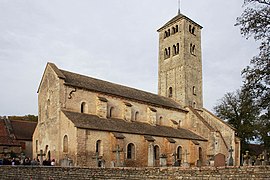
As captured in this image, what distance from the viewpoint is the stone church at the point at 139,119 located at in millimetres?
26797

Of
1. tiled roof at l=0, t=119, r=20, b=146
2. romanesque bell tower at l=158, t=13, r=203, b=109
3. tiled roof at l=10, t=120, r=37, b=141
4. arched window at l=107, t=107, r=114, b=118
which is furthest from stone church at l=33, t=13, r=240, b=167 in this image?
tiled roof at l=10, t=120, r=37, b=141

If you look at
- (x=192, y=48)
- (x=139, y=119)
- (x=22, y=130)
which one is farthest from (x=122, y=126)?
(x=192, y=48)

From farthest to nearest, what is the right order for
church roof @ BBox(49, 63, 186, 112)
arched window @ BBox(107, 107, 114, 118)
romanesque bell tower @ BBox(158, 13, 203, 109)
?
romanesque bell tower @ BBox(158, 13, 203, 109)
arched window @ BBox(107, 107, 114, 118)
church roof @ BBox(49, 63, 186, 112)

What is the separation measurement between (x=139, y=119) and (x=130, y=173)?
19110 millimetres

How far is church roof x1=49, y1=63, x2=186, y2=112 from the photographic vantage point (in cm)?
3089

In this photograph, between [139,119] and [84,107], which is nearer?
[84,107]

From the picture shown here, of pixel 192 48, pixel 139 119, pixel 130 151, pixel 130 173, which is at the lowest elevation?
pixel 130 151

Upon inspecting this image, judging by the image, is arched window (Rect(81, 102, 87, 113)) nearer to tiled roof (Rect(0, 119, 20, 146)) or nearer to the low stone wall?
the low stone wall

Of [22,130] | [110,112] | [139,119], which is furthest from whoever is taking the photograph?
[22,130]

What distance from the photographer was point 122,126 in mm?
30578

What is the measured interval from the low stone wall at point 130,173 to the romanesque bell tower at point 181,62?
26431 millimetres

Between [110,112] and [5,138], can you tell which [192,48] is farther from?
[5,138]

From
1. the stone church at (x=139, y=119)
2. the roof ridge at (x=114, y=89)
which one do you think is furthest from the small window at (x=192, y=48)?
the roof ridge at (x=114, y=89)

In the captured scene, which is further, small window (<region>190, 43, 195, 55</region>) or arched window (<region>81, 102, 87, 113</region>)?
small window (<region>190, 43, 195, 55</region>)
